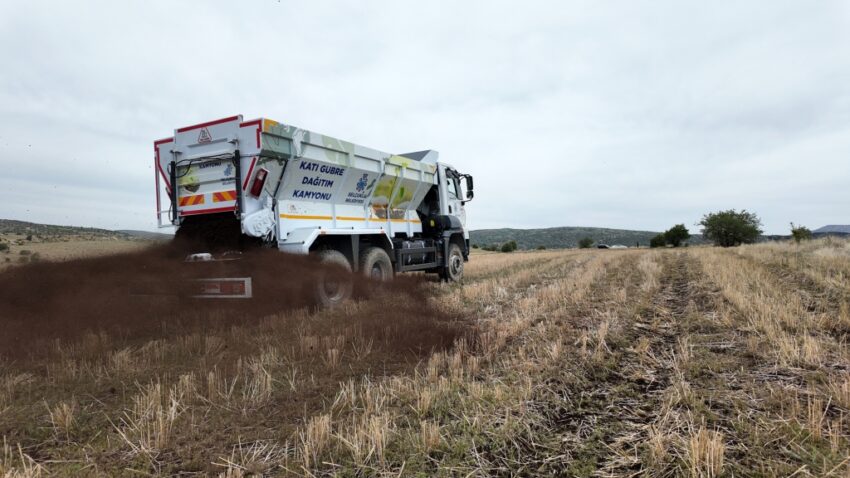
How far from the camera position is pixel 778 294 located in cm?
687

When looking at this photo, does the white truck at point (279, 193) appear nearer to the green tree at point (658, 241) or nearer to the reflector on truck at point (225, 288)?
the reflector on truck at point (225, 288)

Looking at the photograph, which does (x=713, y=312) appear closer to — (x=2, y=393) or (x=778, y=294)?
(x=778, y=294)

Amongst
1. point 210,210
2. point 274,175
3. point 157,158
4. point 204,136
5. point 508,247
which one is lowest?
point 508,247

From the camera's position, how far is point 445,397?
3211mm

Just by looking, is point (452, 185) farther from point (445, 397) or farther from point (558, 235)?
point (558, 235)

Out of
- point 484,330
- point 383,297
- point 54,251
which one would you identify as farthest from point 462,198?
point 54,251

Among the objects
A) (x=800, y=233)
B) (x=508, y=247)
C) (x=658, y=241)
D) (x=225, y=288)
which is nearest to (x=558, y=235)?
(x=658, y=241)

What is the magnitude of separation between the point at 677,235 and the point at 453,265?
55.8m

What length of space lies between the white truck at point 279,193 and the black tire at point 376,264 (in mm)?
20

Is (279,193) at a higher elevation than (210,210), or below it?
higher

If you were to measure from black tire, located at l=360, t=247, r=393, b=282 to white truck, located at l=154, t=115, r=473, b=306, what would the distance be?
0.8 inches

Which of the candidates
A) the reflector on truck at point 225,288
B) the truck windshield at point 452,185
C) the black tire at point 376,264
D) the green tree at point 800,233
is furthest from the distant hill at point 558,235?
the reflector on truck at point 225,288

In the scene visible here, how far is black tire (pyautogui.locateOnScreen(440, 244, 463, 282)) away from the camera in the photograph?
38.9 ft

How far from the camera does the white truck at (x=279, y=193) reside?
265 inches
